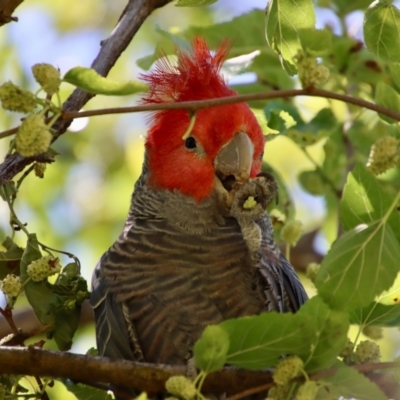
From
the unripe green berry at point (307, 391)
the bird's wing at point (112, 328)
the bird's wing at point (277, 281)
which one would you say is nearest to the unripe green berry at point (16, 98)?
the unripe green berry at point (307, 391)

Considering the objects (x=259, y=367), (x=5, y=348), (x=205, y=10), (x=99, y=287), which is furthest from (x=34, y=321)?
(x=205, y=10)

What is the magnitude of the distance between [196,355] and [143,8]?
1730 millimetres

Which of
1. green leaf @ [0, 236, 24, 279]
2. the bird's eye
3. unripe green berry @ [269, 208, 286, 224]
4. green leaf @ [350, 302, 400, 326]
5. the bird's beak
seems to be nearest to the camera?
green leaf @ [350, 302, 400, 326]

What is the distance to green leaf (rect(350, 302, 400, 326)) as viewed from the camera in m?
2.52

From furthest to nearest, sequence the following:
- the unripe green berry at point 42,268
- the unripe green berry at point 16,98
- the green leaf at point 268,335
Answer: the unripe green berry at point 42,268
the green leaf at point 268,335
the unripe green berry at point 16,98

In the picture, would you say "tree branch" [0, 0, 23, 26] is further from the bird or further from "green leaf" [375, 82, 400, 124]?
"green leaf" [375, 82, 400, 124]

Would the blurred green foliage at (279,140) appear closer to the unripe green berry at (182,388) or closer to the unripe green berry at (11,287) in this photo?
the unripe green berry at (182,388)

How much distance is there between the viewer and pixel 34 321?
4520 millimetres

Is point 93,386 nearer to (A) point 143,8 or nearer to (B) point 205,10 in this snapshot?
(A) point 143,8

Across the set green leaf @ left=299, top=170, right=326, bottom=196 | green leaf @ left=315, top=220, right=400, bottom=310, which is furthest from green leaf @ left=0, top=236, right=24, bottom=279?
green leaf @ left=299, top=170, right=326, bottom=196

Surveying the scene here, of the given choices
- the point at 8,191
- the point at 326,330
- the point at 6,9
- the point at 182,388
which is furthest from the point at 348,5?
the point at 182,388

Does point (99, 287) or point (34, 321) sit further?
point (34, 321)

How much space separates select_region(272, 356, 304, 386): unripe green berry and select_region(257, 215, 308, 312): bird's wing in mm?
1123

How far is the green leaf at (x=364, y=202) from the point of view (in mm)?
2285
